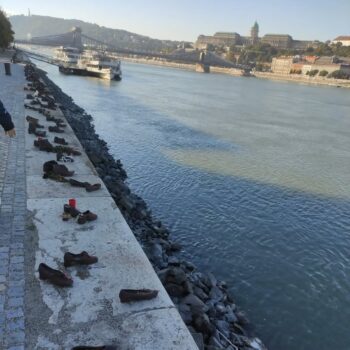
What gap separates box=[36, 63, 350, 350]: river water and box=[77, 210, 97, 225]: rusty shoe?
128 inches

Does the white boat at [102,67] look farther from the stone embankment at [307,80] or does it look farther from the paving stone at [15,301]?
the stone embankment at [307,80]

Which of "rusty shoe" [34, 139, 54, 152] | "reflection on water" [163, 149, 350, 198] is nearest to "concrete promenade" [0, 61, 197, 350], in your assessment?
"rusty shoe" [34, 139, 54, 152]

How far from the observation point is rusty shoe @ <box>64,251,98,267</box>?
5.53 meters

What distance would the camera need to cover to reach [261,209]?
512 inches

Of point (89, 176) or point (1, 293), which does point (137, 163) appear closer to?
point (89, 176)

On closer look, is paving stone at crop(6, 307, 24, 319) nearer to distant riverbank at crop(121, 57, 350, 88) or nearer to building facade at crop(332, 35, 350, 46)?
distant riverbank at crop(121, 57, 350, 88)

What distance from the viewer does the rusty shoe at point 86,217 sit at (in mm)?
6824

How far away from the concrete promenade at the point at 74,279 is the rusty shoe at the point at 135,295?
0.20ft

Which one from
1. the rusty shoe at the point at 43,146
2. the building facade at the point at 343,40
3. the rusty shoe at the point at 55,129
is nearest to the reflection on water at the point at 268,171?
the rusty shoe at the point at 55,129

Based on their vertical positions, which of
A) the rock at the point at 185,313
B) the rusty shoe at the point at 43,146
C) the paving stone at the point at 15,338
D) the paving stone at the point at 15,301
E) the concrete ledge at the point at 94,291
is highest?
the rusty shoe at the point at 43,146

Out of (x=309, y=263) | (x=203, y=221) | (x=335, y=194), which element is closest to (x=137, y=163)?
(x=203, y=221)

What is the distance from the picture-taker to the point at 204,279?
7750 mm

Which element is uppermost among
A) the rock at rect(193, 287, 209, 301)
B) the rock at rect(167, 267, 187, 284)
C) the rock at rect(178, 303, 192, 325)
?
the rock at rect(178, 303, 192, 325)

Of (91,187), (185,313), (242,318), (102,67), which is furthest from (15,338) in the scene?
(102,67)
